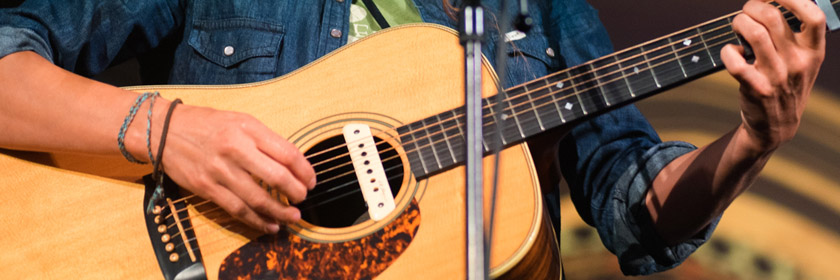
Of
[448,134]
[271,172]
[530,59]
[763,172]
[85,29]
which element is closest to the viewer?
[271,172]

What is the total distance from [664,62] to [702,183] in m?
0.24

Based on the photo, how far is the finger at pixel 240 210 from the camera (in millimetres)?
921

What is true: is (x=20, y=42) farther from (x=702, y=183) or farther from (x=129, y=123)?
(x=702, y=183)

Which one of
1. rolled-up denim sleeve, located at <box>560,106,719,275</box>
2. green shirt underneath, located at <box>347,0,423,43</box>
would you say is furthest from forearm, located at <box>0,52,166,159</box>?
rolled-up denim sleeve, located at <box>560,106,719,275</box>

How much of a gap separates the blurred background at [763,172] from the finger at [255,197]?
1.10m

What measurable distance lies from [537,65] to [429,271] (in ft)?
2.17

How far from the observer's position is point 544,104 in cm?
103

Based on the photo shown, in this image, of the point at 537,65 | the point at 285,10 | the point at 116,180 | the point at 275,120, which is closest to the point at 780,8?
the point at 537,65

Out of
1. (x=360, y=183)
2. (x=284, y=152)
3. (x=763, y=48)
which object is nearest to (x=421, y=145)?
(x=360, y=183)

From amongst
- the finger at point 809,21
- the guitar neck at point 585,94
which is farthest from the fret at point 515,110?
the finger at point 809,21

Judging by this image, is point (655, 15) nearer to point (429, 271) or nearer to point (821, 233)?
point (821, 233)

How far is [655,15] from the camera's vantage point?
1570mm

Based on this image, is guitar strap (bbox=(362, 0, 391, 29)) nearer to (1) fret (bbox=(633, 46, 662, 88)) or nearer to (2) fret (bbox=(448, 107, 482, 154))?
(2) fret (bbox=(448, 107, 482, 154))

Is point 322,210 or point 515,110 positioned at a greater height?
point 515,110
